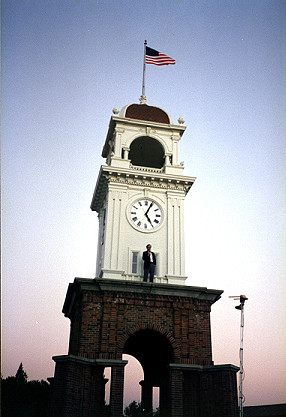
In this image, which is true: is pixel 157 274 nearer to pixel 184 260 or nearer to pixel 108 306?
pixel 184 260

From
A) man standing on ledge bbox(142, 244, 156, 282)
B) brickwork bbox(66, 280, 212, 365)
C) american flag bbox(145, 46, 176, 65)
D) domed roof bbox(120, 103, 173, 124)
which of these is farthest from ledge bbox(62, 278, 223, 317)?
american flag bbox(145, 46, 176, 65)

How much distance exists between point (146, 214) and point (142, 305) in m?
6.07

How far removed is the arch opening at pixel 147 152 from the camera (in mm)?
32000

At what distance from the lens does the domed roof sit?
31.6 meters

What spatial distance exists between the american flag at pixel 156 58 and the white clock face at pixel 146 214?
33.9ft

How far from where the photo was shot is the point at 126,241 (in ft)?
89.9

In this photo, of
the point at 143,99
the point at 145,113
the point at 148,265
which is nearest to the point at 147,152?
the point at 145,113

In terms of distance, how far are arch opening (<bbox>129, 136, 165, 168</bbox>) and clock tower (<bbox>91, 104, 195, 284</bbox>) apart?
0.08 m

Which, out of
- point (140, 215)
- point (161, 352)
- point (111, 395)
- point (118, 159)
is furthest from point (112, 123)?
point (111, 395)

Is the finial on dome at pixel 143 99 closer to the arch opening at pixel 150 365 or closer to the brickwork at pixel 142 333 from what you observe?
the brickwork at pixel 142 333

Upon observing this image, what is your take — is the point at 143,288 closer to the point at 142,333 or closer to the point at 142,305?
the point at 142,305

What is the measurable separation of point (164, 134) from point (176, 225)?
6.58m

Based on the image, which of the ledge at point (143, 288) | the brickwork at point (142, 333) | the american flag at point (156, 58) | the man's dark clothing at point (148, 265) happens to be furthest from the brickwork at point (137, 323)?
the american flag at point (156, 58)

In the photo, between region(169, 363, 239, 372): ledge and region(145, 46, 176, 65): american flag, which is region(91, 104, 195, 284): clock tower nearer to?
region(145, 46, 176, 65): american flag
